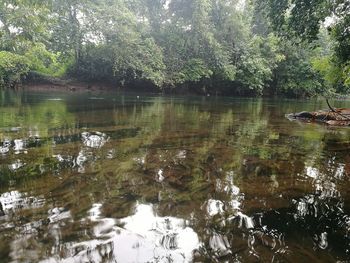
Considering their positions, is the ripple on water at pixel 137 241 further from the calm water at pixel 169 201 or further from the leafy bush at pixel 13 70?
the leafy bush at pixel 13 70

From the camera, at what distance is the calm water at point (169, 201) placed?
241cm

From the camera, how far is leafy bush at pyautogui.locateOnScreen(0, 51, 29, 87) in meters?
25.9

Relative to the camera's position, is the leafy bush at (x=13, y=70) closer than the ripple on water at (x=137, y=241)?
No

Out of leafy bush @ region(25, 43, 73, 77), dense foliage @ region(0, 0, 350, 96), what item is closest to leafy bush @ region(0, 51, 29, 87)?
dense foliage @ region(0, 0, 350, 96)

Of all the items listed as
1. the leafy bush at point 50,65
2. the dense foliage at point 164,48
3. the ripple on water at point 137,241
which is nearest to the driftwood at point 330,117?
the ripple on water at point 137,241

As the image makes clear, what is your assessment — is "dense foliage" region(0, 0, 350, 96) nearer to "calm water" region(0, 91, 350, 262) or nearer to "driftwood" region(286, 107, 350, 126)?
"driftwood" region(286, 107, 350, 126)

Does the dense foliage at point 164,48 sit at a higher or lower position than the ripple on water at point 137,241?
higher

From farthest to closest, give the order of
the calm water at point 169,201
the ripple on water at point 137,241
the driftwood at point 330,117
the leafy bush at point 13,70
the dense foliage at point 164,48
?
the dense foliage at point 164,48
the leafy bush at point 13,70
the driftwood at point 330,117
the calm water at point 169,201
the ripple on water at point 137,241

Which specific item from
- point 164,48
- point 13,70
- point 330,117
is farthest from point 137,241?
point 164,48

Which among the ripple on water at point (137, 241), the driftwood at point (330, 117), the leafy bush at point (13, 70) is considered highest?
the leafy bush at point (13, 70)

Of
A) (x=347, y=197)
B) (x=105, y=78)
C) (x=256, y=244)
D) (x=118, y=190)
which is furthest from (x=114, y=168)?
(x=105, y=78)

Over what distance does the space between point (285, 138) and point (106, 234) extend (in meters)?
6.07

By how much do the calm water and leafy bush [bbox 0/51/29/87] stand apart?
2266cm

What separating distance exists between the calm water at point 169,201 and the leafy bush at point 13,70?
22660 millimetres
